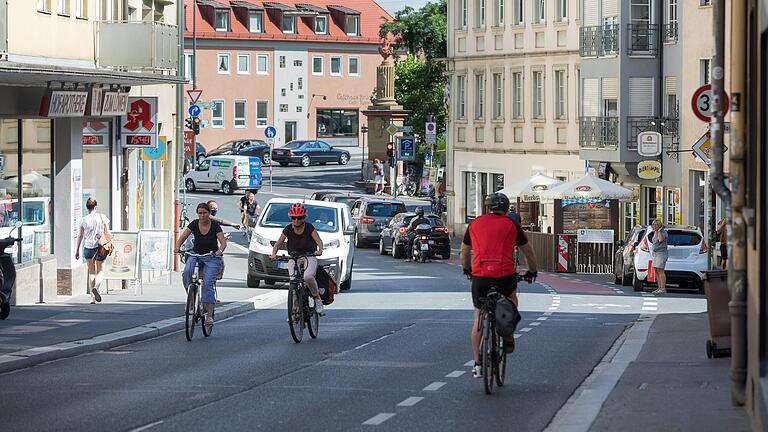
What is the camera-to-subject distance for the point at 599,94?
49.9 m

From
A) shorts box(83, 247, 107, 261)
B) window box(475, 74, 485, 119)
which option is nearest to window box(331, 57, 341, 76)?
window box(475, 74, 485, 119)

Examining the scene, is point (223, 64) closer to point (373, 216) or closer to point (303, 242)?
point (373, 216)

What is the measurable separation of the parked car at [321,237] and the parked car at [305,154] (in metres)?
62.3

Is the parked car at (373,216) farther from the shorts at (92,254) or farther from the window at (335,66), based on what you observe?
the window at (335,66)

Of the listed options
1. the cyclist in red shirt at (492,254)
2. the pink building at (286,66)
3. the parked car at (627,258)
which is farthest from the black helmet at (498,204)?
the pink building at (286,66)

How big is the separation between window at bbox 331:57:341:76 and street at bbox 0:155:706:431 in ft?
274

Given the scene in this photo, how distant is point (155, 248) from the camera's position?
2892cm

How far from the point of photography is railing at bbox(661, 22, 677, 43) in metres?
46.5

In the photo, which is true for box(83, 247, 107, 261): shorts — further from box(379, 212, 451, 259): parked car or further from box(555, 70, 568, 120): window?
box(555, 70, 568, 120): window

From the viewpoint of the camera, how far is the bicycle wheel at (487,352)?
44.8 feet

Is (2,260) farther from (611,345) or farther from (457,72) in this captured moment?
(457,72)

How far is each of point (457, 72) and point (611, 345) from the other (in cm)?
4416

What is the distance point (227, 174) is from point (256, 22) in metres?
33.5

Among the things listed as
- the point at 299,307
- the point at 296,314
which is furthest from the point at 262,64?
the point at 296,314
